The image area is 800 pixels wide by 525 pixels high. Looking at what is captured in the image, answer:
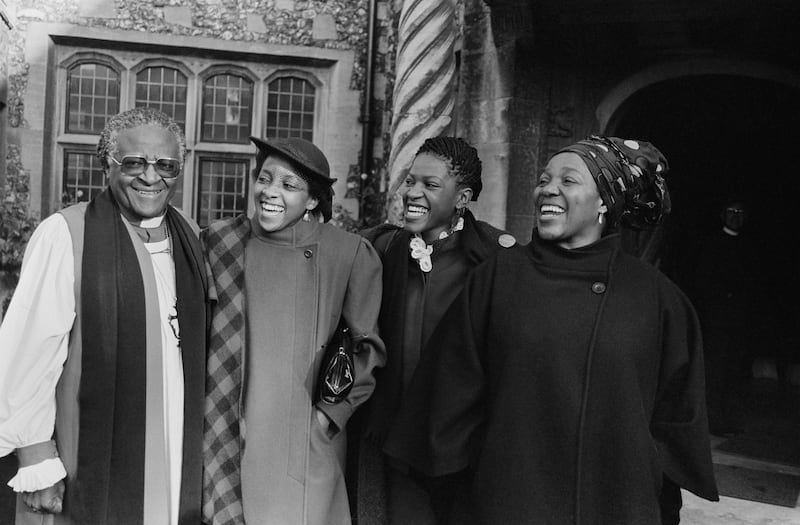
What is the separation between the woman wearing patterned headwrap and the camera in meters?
2.07

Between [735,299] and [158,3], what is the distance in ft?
17.3

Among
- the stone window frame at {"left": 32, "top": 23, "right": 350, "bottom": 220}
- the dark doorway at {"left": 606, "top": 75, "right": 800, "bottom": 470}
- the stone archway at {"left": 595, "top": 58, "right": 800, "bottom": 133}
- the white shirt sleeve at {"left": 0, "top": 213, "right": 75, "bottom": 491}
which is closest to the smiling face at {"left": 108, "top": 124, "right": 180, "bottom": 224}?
the white shirt sleeve at {"left": 0, "top": 213, "right": 75, "bottom": 491}

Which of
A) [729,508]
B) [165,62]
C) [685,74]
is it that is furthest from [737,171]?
[165,62]

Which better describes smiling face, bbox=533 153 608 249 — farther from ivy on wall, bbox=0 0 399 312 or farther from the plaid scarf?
ivy on wall, bbox=0 0 399 312

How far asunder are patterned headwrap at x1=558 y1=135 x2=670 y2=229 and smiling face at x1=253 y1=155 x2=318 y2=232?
875mm

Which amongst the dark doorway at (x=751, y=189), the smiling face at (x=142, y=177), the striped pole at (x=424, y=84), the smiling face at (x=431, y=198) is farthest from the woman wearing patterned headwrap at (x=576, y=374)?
the dark doorway at (x=751, y=189)

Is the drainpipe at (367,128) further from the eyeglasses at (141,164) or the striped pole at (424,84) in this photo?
the eyeglasses at (141,164)

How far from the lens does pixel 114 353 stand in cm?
230

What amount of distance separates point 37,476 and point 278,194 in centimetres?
108

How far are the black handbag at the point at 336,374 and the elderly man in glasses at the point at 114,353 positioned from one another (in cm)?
38

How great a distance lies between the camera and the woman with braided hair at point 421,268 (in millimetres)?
2662

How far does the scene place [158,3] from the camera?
22.9 ft

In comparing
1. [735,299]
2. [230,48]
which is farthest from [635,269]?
[230,48]

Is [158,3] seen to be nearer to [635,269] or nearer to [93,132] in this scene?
[93,132]
